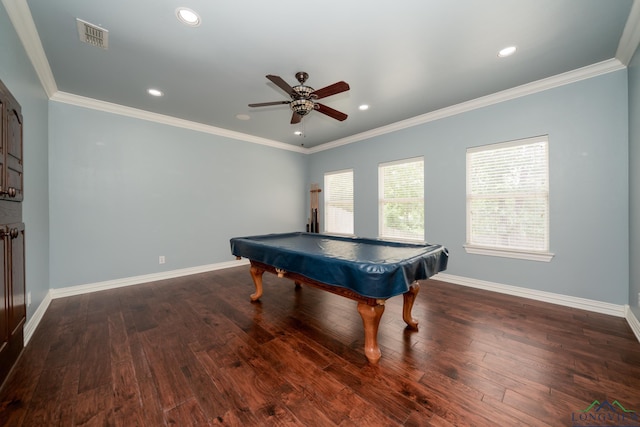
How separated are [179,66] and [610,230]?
498 centimetres

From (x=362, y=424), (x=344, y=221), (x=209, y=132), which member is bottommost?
(x=362, y=424)

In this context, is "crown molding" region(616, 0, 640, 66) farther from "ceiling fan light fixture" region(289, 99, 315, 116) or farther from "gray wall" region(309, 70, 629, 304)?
"ceiling fan light fixture" region(289, 99, 315, 116)

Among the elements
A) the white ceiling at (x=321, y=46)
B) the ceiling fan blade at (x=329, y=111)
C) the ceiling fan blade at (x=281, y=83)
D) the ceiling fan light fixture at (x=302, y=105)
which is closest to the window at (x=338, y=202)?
the white ceiling at (x=321, y=46)

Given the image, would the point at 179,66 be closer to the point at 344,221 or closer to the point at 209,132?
the point at 209,132

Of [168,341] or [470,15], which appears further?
[168,341]

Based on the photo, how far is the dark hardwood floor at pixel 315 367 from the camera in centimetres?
137

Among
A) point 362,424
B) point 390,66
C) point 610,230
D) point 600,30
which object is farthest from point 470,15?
point 362,424

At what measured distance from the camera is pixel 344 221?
5457 millimetres

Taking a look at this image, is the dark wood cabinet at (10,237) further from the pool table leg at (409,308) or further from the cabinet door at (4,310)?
the pool table leg at (409,308)

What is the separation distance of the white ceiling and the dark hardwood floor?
2.68m

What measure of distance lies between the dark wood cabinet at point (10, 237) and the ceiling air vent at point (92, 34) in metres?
0.81

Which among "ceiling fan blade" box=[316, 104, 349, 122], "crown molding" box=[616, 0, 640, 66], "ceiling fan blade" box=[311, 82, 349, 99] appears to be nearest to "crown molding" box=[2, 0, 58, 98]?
"ceiling fan blade" box=[311, 82, 349, 99]

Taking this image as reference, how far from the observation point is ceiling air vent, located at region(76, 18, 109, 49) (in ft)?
6.62

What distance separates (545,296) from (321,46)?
3.86 m
